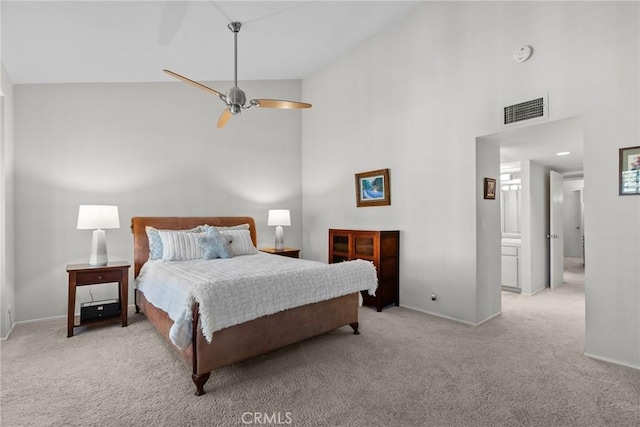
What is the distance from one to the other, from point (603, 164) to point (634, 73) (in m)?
0.70

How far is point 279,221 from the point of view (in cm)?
515

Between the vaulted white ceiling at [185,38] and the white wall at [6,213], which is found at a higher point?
the vaulted white ceiling at [185,38]

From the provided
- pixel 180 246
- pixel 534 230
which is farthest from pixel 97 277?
pixel 534 230

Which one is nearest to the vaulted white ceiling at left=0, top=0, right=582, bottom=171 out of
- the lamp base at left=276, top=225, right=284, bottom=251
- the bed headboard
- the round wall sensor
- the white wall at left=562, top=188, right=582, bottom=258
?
the round wall sensor

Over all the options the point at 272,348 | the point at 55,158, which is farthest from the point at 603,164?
the point at 55,158

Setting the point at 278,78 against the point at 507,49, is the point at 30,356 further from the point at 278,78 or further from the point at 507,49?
the point at 507,49

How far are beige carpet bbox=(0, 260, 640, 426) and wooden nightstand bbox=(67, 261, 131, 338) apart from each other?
7.0 inches

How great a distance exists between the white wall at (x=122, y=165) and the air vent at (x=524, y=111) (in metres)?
3.52

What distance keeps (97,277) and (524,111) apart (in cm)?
472

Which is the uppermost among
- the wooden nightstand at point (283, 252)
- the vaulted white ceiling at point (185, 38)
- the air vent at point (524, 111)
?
the vaulted white ceiling at point (185, 38)

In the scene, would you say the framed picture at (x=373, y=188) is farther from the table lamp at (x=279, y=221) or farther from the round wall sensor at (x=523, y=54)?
the round wall sensor at (x=523, y=54)

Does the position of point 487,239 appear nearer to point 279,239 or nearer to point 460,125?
point 460,125

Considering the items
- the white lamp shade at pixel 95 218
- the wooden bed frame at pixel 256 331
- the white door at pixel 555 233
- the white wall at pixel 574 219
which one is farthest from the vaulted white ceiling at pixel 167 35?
the white wall at pixel 574 219

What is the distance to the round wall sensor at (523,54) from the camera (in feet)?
10.1
